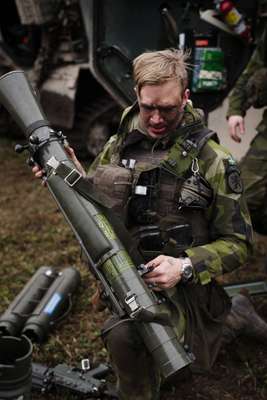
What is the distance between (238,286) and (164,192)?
4.66 feet

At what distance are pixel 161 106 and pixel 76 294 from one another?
Answer: 6.63 feet

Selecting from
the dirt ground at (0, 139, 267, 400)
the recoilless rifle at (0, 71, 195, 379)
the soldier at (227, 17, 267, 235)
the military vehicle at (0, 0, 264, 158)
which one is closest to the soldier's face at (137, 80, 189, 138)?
the recoilless rifle at (0, 71, 195, 379)

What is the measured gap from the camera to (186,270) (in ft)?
7.97

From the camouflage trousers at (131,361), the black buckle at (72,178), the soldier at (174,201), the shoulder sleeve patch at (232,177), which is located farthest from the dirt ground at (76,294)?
the black buckle at (72,178)

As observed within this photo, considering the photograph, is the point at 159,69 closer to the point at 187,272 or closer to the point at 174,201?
the point at 174,201

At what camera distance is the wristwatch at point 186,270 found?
2.42 metres

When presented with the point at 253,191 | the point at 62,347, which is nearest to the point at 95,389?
the point at 62,347

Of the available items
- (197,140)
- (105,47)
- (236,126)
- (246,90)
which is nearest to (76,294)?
(236,126)

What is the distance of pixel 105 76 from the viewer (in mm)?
5621

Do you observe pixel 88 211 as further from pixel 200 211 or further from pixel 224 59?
pixel 224 59

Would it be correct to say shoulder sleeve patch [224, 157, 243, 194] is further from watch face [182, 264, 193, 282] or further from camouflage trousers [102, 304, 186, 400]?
camouflage trousers [102, 304, 186, 400]

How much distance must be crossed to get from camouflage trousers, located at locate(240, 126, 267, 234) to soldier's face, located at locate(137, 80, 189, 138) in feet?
4.48

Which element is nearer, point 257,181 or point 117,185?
point 117,185

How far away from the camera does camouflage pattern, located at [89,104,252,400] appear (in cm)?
259
